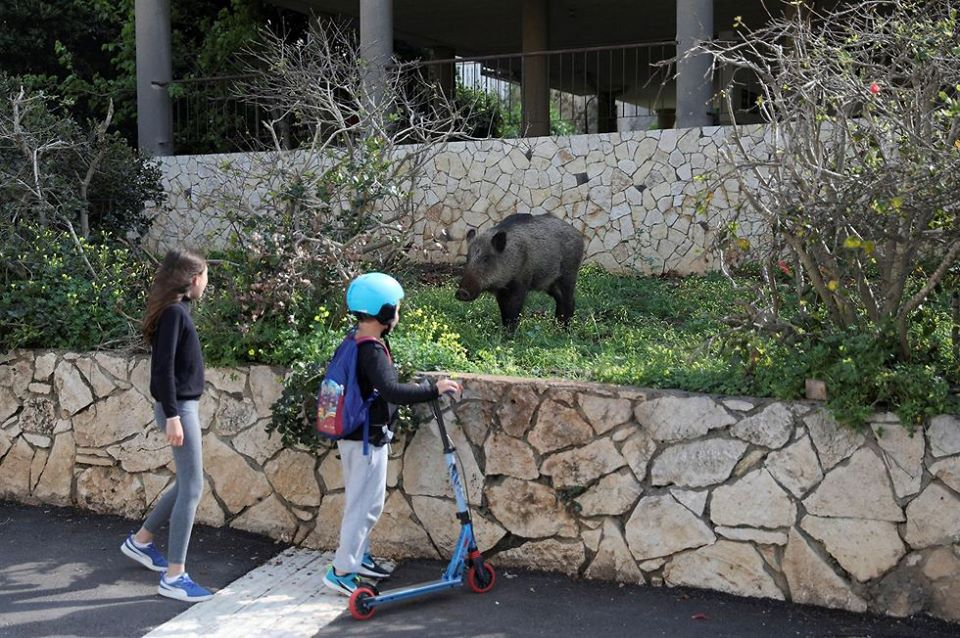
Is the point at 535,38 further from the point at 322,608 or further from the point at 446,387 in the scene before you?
the point at 322,608

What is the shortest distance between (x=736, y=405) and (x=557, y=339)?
266 centimetres

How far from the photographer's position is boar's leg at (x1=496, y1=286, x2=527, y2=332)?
8508 mm

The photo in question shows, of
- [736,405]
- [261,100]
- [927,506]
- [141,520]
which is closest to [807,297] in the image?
[736,405]

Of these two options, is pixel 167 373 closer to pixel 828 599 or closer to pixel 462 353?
pixel 462 353

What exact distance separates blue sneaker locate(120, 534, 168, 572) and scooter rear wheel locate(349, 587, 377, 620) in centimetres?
132

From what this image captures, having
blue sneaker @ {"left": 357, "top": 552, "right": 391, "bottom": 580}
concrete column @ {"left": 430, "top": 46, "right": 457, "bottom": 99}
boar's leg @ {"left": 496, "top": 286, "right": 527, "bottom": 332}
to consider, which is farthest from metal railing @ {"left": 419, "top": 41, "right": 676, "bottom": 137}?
blue sneaker @ {"left": 357, "top": 552, "right": 391, "bottom": 580}

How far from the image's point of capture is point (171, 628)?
4957 mm

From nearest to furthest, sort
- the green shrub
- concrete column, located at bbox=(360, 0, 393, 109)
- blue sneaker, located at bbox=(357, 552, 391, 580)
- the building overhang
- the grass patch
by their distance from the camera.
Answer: blue sneaker, located at bbox=(357, 552, 391, 580)
the grass patch
the green shrub
concrete column, located at bbox=(360, 0, 393, 109)
the building overhang

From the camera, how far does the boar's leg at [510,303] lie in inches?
335

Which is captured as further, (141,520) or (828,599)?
(141,520)

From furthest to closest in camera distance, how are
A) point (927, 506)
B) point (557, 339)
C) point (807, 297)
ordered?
point (557, 339), point (807, 297), point (927, 506)

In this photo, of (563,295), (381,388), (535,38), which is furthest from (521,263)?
(535,38)

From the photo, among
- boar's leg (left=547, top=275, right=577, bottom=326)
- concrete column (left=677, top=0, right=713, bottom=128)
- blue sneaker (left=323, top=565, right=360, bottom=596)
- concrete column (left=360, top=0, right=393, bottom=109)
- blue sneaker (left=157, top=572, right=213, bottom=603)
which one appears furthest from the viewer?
concrete column (left=360, top=0, right=393, bottom=109)

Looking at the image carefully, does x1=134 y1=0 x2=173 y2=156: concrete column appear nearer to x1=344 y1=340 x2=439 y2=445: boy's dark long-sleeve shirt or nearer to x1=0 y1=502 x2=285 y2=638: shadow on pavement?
x1=0 y1=502 x2=285 y2=638: shadow on pavement
